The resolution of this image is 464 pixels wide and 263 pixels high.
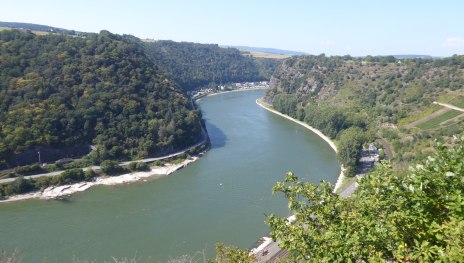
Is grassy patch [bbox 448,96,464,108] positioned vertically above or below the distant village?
above

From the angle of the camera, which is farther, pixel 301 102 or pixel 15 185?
pixel 301 102

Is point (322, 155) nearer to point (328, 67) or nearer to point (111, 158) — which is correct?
point (111, 158)

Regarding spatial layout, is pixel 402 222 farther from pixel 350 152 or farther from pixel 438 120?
pixel 438 120

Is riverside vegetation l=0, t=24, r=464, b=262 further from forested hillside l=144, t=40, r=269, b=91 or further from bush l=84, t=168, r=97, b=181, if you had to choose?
forested hillside l=144, t=40, r=269, b=91

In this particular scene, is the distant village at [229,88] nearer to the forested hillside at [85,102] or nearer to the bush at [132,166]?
the forested hillside at [85,102]

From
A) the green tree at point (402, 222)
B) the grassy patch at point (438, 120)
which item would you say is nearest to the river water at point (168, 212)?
the grassy patch at point (438, 120)

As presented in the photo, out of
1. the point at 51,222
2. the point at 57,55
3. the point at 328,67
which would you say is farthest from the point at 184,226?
the point at 328,67

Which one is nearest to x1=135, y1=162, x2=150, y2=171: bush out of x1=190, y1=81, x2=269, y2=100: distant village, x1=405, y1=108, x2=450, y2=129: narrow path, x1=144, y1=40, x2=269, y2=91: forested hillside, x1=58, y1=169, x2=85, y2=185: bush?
x1=58, y1=169, x2=85, y2=185: bush
